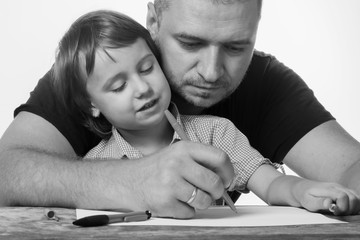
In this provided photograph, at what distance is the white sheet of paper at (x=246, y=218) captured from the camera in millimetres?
1387

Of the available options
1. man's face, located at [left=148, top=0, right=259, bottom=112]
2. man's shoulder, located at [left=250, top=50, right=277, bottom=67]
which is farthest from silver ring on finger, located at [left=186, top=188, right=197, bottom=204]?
man's shoulder, located at [left=250, top=50, right=277, bottom=67]

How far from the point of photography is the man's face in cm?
201

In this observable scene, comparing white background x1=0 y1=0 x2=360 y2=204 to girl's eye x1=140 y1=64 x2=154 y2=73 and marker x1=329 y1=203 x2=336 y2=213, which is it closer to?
girl's eye x1=140 y1=64 x2=154 y2=73

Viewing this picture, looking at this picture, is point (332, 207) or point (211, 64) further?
point (211, 64)

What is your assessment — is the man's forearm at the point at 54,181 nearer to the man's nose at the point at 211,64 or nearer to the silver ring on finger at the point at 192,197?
the silver ring on finger at the point at 192,197

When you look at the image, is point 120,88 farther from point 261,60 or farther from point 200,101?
point 261,60

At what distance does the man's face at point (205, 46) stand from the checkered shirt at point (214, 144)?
8 centimetres

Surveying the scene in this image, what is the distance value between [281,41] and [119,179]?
2.58 m

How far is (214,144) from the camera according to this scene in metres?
2.00

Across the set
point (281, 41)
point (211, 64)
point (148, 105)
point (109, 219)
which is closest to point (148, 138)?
point (148, 105)

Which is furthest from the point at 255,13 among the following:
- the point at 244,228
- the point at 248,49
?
the point at 244,228

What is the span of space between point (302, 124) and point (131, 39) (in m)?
0.67

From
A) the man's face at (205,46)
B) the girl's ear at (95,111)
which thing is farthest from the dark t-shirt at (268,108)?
the man's face at (205,46)

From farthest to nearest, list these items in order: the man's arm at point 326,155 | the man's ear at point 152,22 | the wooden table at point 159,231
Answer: the man's ear at point 152,22 < the man's arm at point 326,155 < the wooden table at point 159,231
